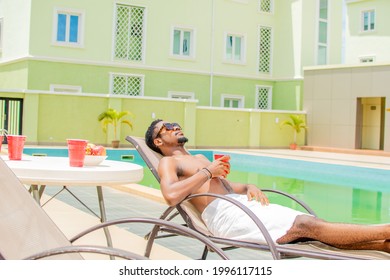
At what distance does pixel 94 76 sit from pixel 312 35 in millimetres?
9348

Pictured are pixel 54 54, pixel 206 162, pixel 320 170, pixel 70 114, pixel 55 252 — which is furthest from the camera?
pixel 54 54

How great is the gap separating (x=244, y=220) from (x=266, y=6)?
21946mm

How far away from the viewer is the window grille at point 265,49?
78.0ft

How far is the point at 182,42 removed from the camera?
22.0m

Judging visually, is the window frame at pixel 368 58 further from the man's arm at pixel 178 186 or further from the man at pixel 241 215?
the man's arm at pixel 178 186

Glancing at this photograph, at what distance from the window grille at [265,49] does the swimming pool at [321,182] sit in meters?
7.28

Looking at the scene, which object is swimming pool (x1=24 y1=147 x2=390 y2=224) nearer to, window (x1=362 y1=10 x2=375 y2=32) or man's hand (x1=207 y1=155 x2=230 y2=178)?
man's hand (x1=207 y1=155 x2=230 y2=178)

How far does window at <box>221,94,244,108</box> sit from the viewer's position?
75.8ft

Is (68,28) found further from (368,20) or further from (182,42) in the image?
(368,20)

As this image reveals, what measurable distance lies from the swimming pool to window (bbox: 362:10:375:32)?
10.8m

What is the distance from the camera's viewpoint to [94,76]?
20.2m

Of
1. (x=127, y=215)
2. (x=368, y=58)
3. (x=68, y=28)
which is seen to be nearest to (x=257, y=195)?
(x=127, y=215)
